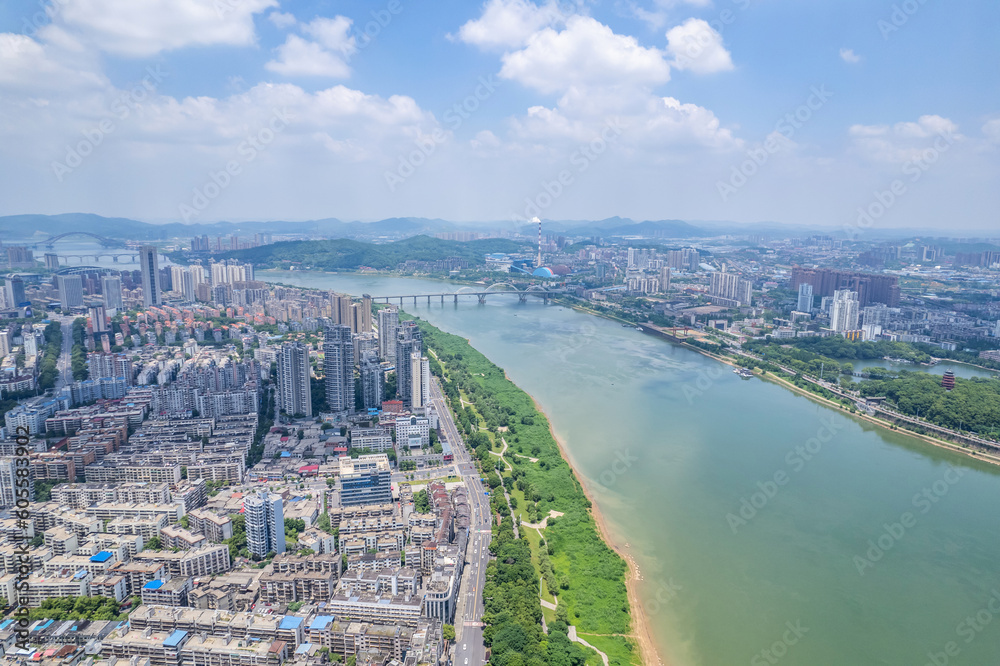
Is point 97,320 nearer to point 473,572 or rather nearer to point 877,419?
point 473,572

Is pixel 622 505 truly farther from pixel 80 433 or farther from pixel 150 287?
pixel 150 287

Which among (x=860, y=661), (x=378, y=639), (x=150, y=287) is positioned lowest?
(x=860, y=661)

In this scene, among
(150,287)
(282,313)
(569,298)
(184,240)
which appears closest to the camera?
(282,313)

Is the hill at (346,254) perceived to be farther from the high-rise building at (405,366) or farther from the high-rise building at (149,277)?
the high-rise building at (405,366)

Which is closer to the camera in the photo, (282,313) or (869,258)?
(282,313)

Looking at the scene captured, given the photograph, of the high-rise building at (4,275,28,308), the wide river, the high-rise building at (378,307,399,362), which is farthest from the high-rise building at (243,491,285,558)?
the high-rise building at (4,275,28,308)

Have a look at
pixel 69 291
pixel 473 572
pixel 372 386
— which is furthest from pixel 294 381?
pixel 69 291

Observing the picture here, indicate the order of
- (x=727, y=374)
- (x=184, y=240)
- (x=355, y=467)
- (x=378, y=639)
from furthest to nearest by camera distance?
(x=184, y=240) → (x=727, y=374) → (x=355, y=467) → (x=378, y=639)

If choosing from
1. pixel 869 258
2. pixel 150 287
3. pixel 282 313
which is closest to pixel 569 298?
pixel 282 313

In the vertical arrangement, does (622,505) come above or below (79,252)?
below
